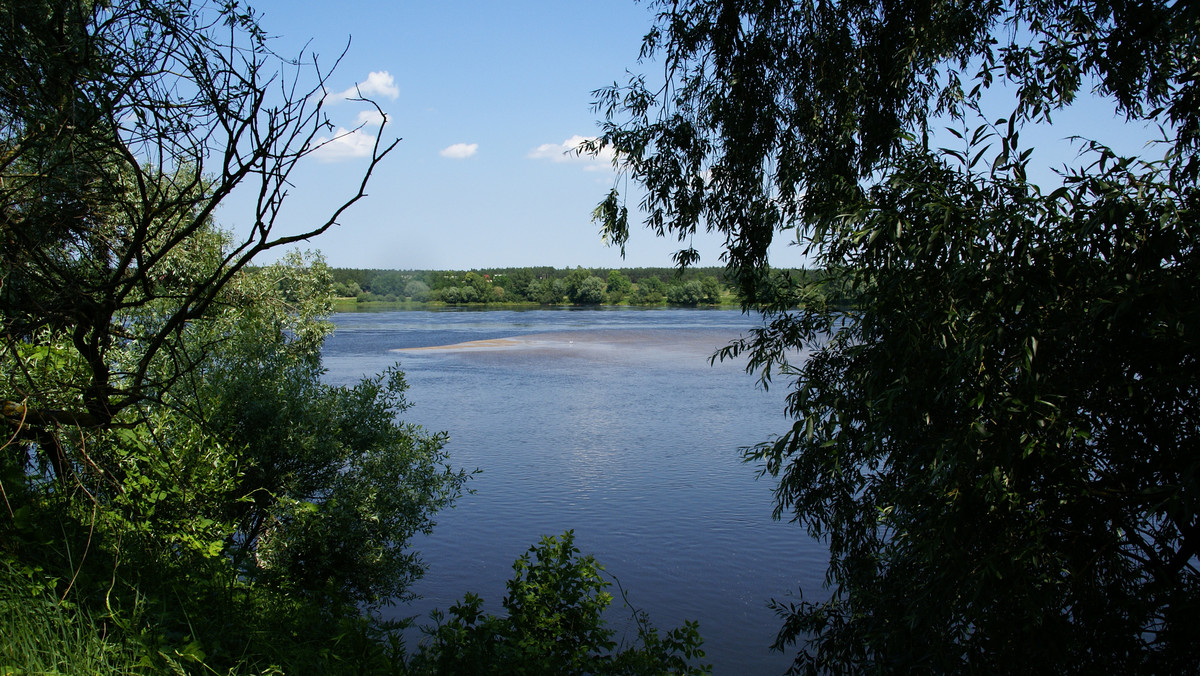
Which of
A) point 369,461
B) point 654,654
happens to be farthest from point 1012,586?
point 369,461

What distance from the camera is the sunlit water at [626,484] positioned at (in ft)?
31.0

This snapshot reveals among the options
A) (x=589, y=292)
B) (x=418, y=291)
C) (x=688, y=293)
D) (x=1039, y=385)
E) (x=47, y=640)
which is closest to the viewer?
(x=47, y=640)

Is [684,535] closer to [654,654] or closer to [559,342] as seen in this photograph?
[654,654]

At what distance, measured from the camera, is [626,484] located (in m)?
13.6

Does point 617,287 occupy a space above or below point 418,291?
above

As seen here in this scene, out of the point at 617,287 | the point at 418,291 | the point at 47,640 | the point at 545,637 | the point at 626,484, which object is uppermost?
the point at 617,287

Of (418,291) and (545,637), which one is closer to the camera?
(545,637)

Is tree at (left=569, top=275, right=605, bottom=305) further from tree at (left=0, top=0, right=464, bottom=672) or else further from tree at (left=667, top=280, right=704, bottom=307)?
tree at (left=0, top=0, right=464, bottom=672)

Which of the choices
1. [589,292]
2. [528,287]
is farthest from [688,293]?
[528,287]

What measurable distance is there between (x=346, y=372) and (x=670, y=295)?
45.7 metres

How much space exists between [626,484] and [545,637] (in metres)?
9.65

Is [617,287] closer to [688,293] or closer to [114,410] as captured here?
[688,293]

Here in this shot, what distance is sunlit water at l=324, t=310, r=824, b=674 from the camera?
31.0 ft

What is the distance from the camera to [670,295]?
66312 mm
